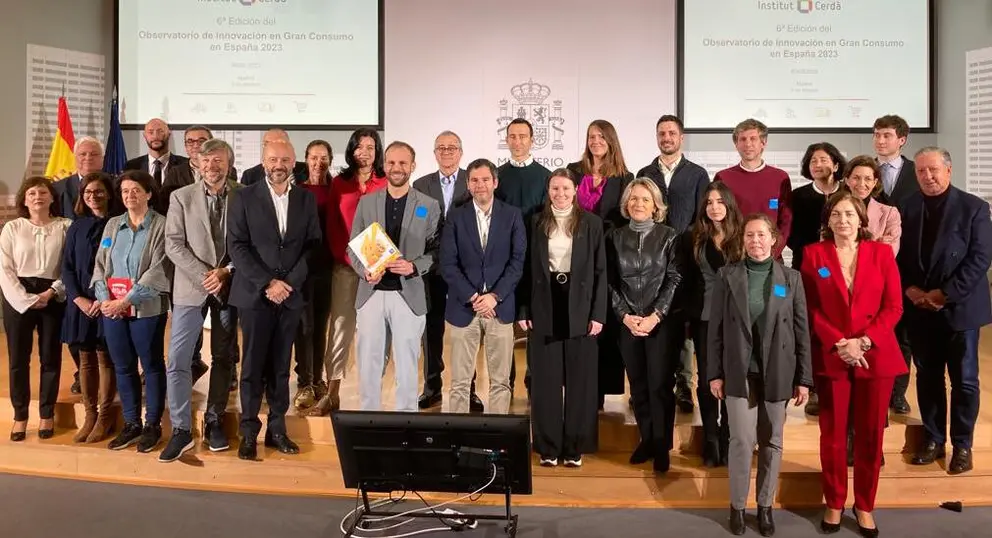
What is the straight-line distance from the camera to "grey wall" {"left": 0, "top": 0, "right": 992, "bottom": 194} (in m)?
6.50

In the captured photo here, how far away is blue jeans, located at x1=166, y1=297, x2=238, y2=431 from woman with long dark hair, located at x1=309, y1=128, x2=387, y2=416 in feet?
1.65

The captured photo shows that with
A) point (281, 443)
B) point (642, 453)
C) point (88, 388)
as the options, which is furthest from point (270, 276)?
point (642, 453)

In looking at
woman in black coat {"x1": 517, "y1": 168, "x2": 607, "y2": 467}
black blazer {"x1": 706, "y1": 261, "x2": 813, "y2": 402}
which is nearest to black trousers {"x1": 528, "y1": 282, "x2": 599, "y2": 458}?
woman in black coat {"x1": 517, "y1": 168, "x2": 607, "y2": 467}

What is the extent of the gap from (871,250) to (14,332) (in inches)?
166

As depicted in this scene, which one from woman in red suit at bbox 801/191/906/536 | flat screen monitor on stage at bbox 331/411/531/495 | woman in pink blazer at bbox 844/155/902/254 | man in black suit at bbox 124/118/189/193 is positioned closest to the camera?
flat screen monitor on stage at bbox 331/411/531/495

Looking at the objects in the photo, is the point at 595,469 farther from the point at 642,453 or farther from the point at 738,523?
the point at 738,523

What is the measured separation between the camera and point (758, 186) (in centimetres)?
416

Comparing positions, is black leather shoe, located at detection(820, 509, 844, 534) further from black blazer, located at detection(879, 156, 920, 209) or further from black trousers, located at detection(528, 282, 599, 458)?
black blazer, located at detection(879, 156, 920, 209)

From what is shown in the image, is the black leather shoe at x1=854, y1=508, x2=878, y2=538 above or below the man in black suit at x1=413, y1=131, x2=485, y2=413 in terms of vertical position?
below

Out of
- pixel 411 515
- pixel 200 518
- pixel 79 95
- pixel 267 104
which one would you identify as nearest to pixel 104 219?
pixel 200 518

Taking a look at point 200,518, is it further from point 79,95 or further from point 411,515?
point 79,95

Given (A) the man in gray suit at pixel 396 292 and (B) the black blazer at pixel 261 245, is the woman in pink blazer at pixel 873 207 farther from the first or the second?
(B) the black blazer at pixel 261 245

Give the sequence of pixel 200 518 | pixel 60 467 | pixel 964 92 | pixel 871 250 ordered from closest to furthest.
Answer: pixel 871 250, pixel 200 518, pixel 60 467, pixel 964 92

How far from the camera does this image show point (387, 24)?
6.91 metres
